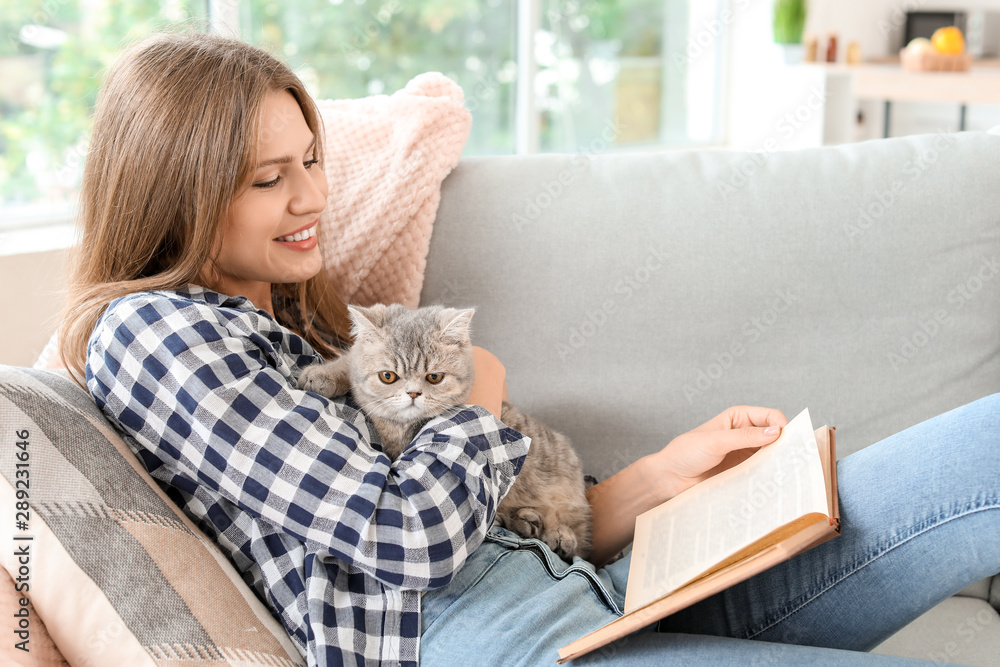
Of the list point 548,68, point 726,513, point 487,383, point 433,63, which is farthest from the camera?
point 548,68

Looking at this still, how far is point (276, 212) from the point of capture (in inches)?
44.9

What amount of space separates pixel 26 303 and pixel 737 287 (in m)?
1.46

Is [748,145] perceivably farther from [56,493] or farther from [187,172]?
[56,493]

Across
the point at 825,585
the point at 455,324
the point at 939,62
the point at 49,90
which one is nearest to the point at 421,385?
the point at 455,324

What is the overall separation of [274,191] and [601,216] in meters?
0.64

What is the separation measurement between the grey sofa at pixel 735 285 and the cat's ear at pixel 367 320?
0.30m

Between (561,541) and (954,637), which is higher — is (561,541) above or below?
above

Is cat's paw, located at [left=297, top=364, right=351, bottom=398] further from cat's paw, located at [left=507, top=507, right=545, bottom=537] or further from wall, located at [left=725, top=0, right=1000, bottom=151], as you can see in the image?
wall, located at [left=725, top=0, right=1000, bottom=151]

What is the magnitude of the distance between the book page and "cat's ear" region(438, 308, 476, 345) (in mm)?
417

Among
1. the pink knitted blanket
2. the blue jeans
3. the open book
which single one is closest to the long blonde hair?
the pink knitted blanket

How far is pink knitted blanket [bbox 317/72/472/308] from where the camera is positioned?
1.46 m

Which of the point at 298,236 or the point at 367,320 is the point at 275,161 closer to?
the point at 298,236

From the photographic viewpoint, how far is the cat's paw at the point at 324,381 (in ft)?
3.77

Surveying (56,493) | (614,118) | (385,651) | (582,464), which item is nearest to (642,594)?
(385,651)
